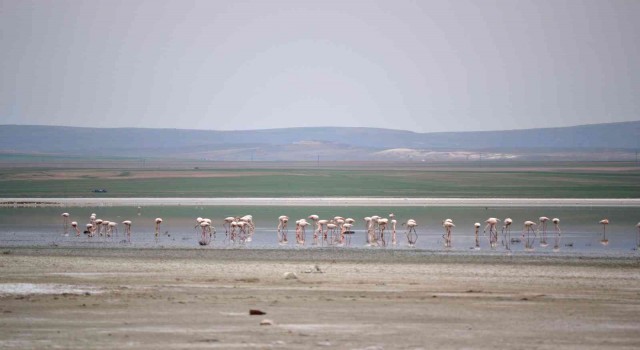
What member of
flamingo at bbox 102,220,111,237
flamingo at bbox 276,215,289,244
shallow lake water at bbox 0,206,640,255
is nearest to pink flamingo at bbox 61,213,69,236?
shallow lake water at bbox 0,206,640,255

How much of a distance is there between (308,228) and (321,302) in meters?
22.8

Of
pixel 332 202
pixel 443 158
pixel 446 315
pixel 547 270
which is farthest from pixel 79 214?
pixel 443 158

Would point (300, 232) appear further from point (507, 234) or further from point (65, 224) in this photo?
point (65, 224)

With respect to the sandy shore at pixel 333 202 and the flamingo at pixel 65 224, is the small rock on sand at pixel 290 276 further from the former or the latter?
the sandy shore at pixel 333 202

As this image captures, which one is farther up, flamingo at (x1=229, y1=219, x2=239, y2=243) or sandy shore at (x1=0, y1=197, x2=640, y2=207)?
sandy shore at (x1=0, y1=197, x2=640, y2=207)

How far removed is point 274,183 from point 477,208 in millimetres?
29646

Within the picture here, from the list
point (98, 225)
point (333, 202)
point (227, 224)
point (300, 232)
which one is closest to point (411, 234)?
point (300, 232)

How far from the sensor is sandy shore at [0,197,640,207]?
181 ft

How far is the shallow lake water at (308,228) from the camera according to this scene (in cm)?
3011

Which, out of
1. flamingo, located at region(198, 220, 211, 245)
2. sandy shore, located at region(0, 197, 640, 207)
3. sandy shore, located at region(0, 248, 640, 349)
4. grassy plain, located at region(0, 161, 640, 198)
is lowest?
sandy shore, located at region(0, 248, 640, 349)

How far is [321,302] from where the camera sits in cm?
1706

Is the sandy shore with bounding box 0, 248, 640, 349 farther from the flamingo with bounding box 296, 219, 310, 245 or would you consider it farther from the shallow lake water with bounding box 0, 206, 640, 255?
the flamingo with bounding box 296, 219, 310, 245

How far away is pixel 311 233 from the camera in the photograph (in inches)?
1454

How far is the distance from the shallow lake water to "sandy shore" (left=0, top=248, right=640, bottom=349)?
427 centimetres
